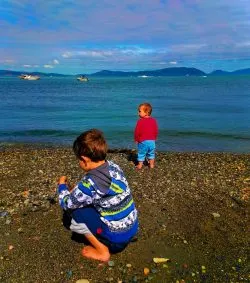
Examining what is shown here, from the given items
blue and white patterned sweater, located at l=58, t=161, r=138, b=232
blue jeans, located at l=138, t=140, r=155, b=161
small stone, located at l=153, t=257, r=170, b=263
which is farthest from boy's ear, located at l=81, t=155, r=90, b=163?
blue jeans, located at l=138, t=140, r=155, b=161

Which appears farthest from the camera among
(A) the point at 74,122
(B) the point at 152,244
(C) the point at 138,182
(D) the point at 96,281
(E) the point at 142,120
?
(A) the point at 74,122

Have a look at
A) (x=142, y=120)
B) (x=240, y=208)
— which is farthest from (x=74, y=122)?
(x=240, y=208)

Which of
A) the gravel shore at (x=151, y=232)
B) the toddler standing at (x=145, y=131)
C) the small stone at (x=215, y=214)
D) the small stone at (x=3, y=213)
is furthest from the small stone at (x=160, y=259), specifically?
the toddler standing at (x=145, y=131)

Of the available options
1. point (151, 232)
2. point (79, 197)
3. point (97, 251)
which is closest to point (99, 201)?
point (79, 197)

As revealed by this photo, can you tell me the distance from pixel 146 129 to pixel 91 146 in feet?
20.1

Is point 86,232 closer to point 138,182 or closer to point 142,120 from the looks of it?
point 138,182

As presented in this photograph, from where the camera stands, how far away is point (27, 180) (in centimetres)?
1071

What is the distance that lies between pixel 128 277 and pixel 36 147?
14438 mm

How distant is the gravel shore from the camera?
19.8 feet

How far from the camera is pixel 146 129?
11.8 metres

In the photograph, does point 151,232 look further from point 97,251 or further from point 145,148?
point 145,148

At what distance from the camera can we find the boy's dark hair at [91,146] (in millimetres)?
5781

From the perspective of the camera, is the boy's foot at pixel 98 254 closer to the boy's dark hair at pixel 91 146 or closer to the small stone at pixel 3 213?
the boy's dark hair at pixel 91 146

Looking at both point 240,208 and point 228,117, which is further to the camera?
point 228,117
